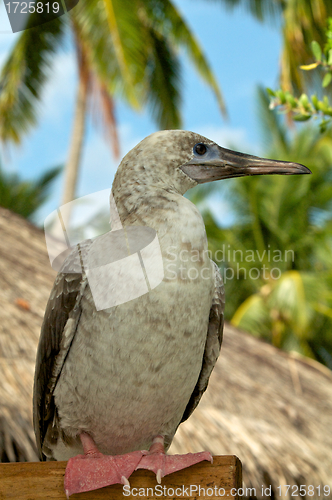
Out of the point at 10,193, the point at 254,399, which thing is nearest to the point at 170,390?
the point at 254,399

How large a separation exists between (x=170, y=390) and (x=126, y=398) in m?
0.11

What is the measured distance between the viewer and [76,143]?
9.57 metres

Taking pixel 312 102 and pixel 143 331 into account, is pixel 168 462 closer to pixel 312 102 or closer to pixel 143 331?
pixel 143 331

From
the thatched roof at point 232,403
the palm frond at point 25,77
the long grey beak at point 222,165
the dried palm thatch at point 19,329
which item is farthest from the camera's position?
the palm frond at point 25,77

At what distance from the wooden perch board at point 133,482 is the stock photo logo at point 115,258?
0.40 m

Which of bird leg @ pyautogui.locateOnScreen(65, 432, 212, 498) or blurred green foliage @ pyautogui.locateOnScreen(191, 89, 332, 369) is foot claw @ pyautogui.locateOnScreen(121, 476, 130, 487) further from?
blurred green foliage @ pyautogui.locateOnScreen(191, 89, 332, 369)

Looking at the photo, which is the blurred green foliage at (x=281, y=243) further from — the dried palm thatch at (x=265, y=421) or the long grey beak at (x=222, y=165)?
the long grey beak at (x=222, y=165)

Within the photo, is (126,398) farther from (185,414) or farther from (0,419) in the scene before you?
(0,419)

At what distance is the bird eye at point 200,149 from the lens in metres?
1.42

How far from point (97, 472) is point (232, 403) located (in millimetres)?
2791

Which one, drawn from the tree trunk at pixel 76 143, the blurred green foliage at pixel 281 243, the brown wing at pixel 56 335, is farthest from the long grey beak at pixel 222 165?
the blurred green foliage at pixel 281 243

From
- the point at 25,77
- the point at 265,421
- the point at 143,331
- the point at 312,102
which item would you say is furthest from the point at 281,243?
the point at 143,331

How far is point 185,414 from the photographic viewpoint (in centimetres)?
167

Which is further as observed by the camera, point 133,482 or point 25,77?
point 25,77
